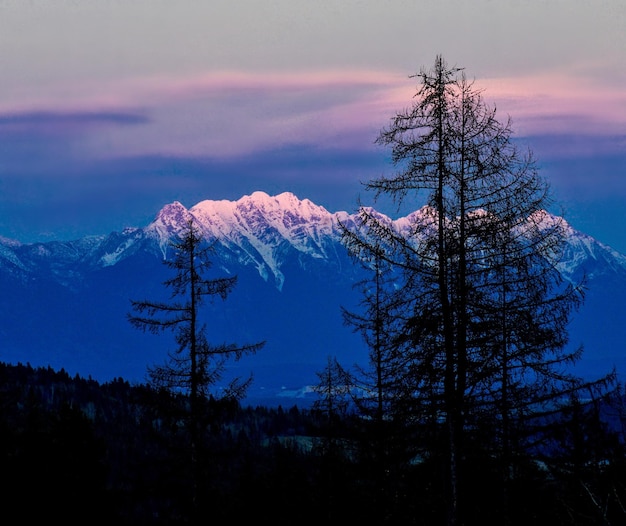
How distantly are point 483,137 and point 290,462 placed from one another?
3866cm

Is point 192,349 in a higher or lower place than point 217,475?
higher

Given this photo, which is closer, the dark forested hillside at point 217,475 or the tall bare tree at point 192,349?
the dark forested hillside at point 217,475

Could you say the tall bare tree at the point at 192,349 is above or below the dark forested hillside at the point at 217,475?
above

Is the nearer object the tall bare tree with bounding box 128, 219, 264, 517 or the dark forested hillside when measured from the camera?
the dark forested hillside

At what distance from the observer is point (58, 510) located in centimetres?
3281

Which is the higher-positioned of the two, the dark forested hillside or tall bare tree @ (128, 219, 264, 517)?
tall bare tree @ (128, 219, 264, 517)

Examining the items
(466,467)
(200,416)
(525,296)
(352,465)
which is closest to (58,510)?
(200,416)

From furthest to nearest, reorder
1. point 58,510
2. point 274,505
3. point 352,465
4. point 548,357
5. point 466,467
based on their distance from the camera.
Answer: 1. point 274,505
2. point 58,510
3. point 352,465
4. point 466,467
5. point 548,357

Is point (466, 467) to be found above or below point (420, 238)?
below

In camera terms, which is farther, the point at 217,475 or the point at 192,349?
the point at 217,475

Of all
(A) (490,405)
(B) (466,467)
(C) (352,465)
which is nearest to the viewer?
(A) (490,405)

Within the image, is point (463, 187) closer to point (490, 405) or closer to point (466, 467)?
point (490, 405)

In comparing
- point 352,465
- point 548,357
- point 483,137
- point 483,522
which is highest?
point 483,137

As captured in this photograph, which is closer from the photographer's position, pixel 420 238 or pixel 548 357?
pixel 420 238
